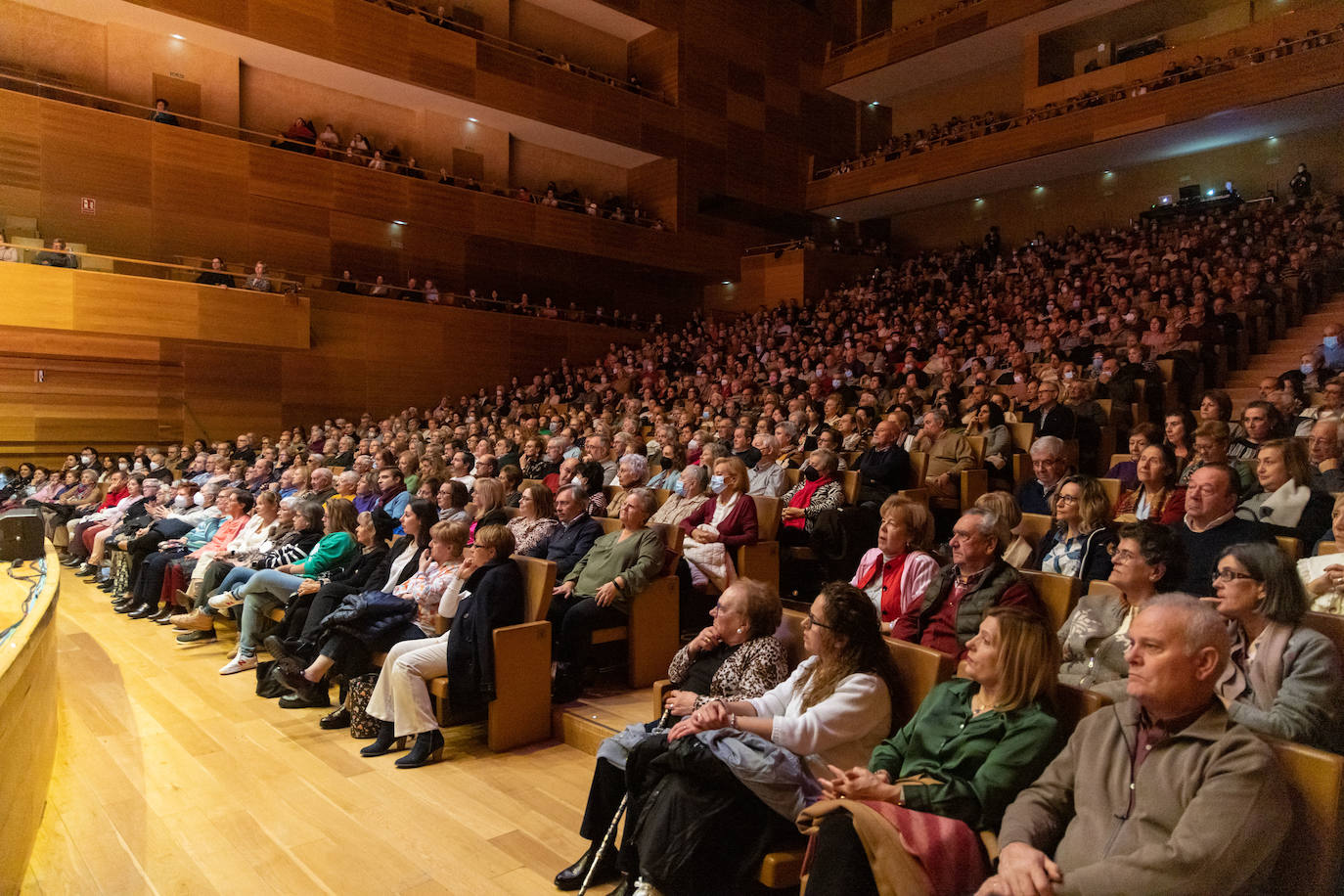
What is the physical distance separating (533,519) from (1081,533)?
1870 mm

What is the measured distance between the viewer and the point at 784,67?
12.3 meters

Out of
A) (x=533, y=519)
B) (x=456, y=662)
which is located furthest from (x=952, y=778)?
(x=533, y=519)

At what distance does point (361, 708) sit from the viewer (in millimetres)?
2453

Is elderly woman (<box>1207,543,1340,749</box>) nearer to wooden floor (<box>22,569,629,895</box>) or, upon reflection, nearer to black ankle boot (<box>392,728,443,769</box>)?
wooden floor (<box>22,569,629,895</box>)

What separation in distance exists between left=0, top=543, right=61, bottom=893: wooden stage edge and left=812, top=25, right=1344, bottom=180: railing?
33.7ft

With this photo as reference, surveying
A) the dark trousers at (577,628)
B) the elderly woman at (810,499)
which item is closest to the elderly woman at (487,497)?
the dark trousers at (577,628)

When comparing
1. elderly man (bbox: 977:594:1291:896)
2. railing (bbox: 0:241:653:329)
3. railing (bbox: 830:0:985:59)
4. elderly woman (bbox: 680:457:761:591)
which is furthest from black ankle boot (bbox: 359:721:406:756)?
railing (bbox: 830:0:985:59)

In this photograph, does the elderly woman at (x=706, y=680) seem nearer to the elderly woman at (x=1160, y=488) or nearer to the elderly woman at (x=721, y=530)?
the elderly woman at (x=721, y=530)

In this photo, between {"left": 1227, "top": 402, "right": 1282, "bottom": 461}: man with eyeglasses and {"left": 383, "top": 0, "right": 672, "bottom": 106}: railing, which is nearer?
{"left": 1227, "top": 402, "right": 1282, "bottom": 461}: man with eyeglasses

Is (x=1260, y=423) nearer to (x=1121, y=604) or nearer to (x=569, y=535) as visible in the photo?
(x=1121, y=604)

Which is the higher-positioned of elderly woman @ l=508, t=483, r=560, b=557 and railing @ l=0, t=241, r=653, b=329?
railing @ l=0, t=241, r=653, b=329

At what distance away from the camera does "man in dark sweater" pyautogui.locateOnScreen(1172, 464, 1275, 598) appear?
1.88 m

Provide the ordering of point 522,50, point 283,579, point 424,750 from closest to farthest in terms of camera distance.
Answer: point 424,750 → point 283,579 → point 522,50

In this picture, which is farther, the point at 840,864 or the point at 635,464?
the point at 635,464
